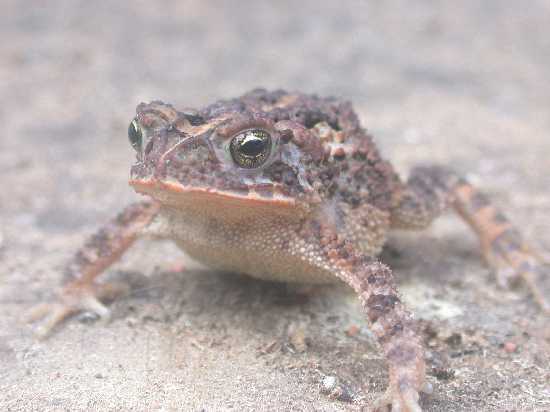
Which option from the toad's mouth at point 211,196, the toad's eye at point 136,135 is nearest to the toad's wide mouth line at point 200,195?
the toad's mouth at point 211,196

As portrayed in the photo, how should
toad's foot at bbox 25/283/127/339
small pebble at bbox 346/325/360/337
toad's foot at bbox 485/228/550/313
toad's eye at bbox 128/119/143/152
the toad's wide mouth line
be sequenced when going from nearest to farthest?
1. the toad's wide mouth line
2. toad's eye at bbox 128/119/143/152
3. small pebble at bbox 346/325/360/337
4. toad's foot at bbox 25/283/127/339
5. toad's foot at bbox 485/228/550/313

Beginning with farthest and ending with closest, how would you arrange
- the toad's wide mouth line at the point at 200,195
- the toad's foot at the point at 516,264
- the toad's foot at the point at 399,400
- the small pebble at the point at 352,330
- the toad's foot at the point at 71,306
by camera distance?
1. the toad's foot at the point at 516,264
2. the toad's foot at the point at 71,306
3. the small pebble at the point at 352,330
4. the toad's wide mouth line at the point at 200,195
5. the toad's foot at the point at 399,400

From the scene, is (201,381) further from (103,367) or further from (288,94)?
(288,94)

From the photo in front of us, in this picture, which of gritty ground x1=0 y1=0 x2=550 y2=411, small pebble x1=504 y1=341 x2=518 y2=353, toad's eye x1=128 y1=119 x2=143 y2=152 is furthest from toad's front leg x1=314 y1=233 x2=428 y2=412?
toad's eye x1=128 y1=119 x2=143 y2=152

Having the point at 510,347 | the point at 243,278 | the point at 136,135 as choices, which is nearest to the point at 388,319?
the point at 510,347

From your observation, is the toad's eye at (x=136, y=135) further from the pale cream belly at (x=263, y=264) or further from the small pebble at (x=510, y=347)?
the small pebble at (x=510, y=347)

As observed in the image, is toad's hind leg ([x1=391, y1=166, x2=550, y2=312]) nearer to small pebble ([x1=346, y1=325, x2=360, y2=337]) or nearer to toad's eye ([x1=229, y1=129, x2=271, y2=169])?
small pebble ([x1=346, y1=325, x2=360, y2=337])

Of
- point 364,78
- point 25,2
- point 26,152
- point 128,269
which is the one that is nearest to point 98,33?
point 25,2

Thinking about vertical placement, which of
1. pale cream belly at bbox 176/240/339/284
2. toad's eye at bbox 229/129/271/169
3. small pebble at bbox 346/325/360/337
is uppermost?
toad's eye at bbox 229/129/271/169
